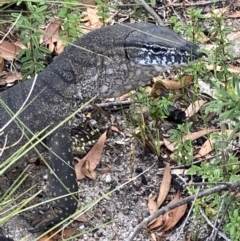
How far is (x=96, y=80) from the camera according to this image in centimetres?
424

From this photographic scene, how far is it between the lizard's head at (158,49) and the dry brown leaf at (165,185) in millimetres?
582

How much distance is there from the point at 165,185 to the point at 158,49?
2.39 feet

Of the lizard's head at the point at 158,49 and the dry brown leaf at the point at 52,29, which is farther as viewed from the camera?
the dry brown leaf at the point at 52,29

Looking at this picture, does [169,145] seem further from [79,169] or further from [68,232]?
[68,232]

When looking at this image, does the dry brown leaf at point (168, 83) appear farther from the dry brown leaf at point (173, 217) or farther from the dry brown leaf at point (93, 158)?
the dry brown leaf at point (173, 217)

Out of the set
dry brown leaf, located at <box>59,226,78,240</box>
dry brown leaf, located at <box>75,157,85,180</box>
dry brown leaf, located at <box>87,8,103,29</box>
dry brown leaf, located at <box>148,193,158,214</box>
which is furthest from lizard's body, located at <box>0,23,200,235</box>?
dry brown leaf, located at <box>87,8,103,29</box>

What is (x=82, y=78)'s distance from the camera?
13.9ft

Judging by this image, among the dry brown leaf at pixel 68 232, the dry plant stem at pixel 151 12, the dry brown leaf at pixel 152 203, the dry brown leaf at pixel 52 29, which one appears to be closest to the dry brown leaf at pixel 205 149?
the dry brown leaf at pixel 152 203

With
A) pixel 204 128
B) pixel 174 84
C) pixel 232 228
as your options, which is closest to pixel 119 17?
pixel 174 84

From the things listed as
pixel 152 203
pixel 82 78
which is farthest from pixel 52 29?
pixel 152 203

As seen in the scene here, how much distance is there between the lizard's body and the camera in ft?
13.5

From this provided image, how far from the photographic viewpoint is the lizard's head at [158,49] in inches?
160

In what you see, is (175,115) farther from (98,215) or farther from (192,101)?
(98,215)

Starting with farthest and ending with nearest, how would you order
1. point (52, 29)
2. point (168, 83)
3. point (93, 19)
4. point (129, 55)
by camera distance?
point (93, 19) → point (52, 29) → point (168, 83) → point (129, 55)
